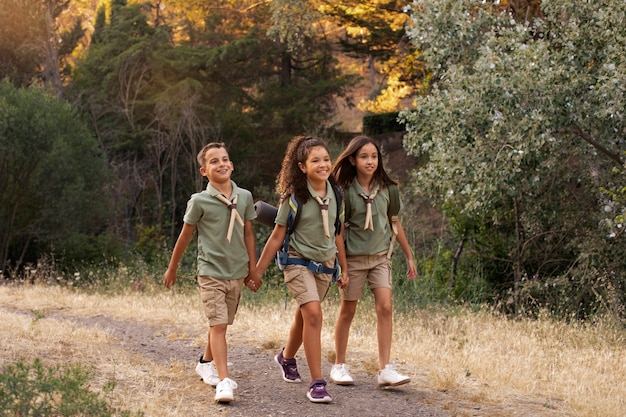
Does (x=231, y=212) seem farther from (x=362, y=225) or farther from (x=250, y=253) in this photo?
(x=362, y=225)

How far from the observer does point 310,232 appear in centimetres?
578

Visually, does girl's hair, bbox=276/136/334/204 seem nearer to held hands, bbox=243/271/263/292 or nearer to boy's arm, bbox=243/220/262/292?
boy's arm, bbox=243/220/262/292

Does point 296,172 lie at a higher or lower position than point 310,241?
higher

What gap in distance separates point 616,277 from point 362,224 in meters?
6.26

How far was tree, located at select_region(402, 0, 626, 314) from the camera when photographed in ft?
31.9

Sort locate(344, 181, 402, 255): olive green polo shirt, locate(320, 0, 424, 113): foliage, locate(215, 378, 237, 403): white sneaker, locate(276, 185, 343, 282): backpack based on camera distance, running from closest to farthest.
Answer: locate(215, 378, 237, 403): white sneaker < locate(276, 185, 343, 282): backpack < locate(344, 181, 402, 255): olive green polo shirt < locate(320, 0, 424, 113): foliage

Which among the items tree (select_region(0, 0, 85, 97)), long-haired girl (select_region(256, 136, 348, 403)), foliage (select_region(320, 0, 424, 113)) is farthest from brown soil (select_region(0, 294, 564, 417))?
tree (select_region(0, 0, 85, 97))

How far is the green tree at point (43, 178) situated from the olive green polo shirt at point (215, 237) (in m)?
15.9

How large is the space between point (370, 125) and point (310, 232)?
852 inches

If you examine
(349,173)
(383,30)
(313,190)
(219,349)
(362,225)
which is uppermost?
(383,30)

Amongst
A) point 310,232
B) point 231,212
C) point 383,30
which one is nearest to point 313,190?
point 310,232

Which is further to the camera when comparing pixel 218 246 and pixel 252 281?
pixel 252 281

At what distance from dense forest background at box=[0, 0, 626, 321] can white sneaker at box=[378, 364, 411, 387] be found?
435cm

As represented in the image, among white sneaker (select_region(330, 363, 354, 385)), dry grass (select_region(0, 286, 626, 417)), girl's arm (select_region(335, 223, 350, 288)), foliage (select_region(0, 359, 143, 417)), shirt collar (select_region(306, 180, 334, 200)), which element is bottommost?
dry grass (select_region(0, 286, 626, 417))
